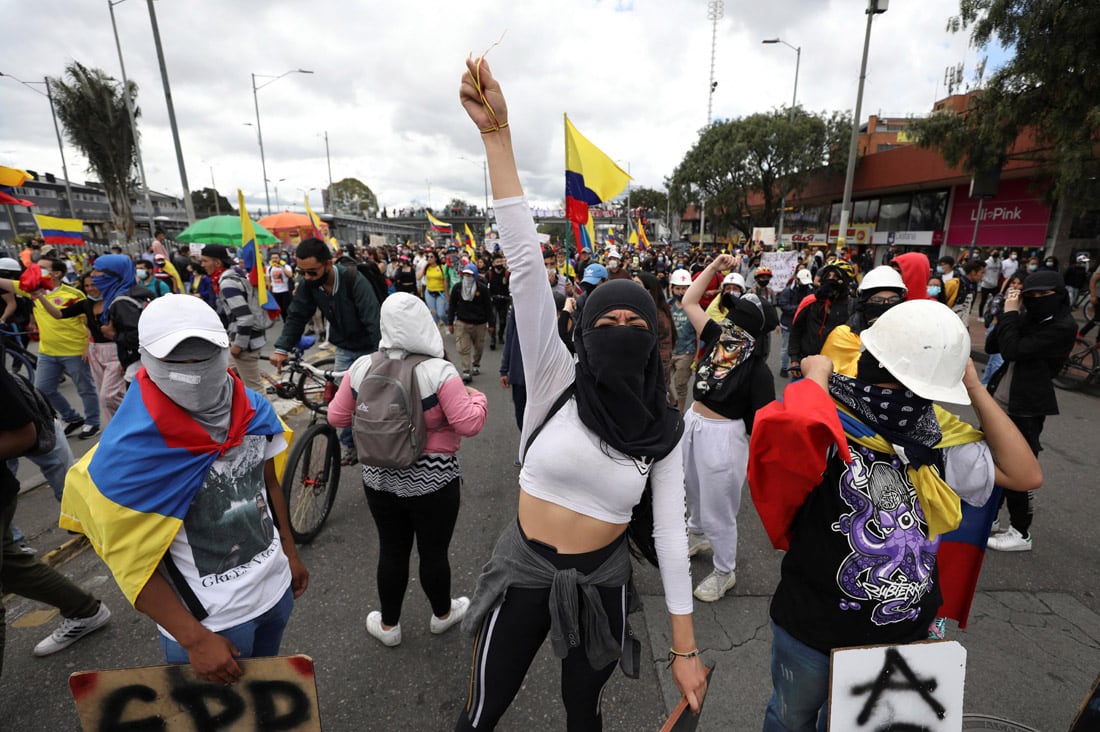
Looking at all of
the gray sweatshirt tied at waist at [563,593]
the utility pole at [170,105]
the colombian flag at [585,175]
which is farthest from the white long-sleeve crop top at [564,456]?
the utility pole at [170,105]

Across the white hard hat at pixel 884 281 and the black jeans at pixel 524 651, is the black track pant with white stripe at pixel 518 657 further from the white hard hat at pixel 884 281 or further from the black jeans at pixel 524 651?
the white hard hat at pixel 884 281

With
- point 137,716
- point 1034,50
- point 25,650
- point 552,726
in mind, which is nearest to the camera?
point 137,716

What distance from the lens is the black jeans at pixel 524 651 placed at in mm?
1616

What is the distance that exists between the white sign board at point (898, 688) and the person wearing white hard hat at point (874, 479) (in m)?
0.10

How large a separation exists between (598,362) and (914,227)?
1190 inches

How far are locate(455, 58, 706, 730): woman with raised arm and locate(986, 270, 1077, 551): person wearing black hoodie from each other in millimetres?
3272

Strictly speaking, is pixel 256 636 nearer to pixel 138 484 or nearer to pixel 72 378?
pixel 138 484

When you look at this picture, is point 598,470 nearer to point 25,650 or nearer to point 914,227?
point 25,650

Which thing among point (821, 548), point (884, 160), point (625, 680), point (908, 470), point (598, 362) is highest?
point (884, 160)

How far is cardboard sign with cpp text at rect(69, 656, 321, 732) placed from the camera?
138 centimetres

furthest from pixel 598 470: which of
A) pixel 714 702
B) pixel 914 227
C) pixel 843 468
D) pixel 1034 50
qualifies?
pixel 914 227

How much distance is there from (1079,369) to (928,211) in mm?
20568

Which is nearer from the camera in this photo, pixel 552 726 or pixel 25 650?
pixel 552 726

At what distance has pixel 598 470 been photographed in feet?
5.07
